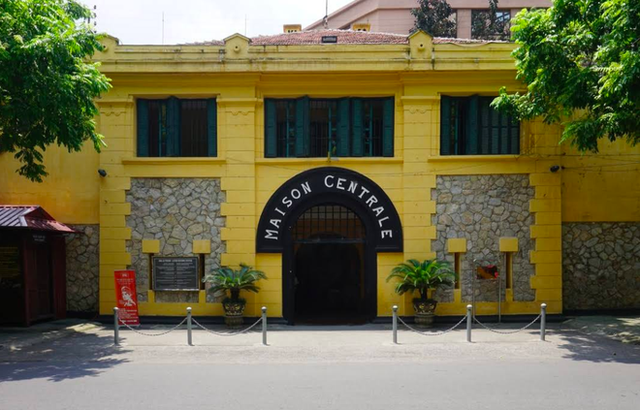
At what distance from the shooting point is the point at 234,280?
16.6m

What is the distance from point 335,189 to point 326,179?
1.33ft

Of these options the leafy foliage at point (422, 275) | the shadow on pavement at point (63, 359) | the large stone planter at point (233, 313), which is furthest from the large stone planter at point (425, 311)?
the shadow on pavement at point (63, 359)

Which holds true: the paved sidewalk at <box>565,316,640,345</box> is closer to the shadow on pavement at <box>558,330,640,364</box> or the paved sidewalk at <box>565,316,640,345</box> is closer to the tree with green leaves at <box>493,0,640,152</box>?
the shadow on pavement at <box>558,330,640,364</box>

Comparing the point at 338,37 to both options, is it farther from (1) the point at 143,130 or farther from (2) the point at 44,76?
(2) the point at 44,76

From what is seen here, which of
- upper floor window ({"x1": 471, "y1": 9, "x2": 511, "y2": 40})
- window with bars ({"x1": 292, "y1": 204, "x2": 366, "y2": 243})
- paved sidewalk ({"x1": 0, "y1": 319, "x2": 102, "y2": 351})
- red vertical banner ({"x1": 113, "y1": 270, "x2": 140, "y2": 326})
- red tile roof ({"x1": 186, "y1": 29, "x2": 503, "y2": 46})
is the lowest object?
paved sidewalk ({"x1": 0, "y1": 319, "x2": 102, "y2": 351})

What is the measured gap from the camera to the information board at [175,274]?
17609 millimetres

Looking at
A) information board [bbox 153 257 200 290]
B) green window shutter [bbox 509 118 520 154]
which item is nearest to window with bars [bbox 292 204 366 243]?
information board [bbox 153 257 200 290]

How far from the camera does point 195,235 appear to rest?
1762 cm

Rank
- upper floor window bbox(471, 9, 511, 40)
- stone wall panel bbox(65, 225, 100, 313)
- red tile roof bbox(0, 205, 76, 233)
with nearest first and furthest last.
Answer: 1. red tile roof bbox(0, 205, 76, 233)
2. stone wall panel bbox(65, 225, 100, 313)
3. upper floor window bbox(471, 9, 511, 40)

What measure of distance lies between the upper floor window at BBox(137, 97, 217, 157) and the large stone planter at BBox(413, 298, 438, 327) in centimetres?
755

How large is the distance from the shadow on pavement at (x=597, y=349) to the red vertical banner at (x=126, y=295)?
11.2 metres

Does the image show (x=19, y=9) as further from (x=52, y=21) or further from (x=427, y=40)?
(x=427, y=40)

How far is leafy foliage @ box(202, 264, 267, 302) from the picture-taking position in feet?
54.5

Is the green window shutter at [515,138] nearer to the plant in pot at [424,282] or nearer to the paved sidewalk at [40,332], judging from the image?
the plant in pot at [424,282]
